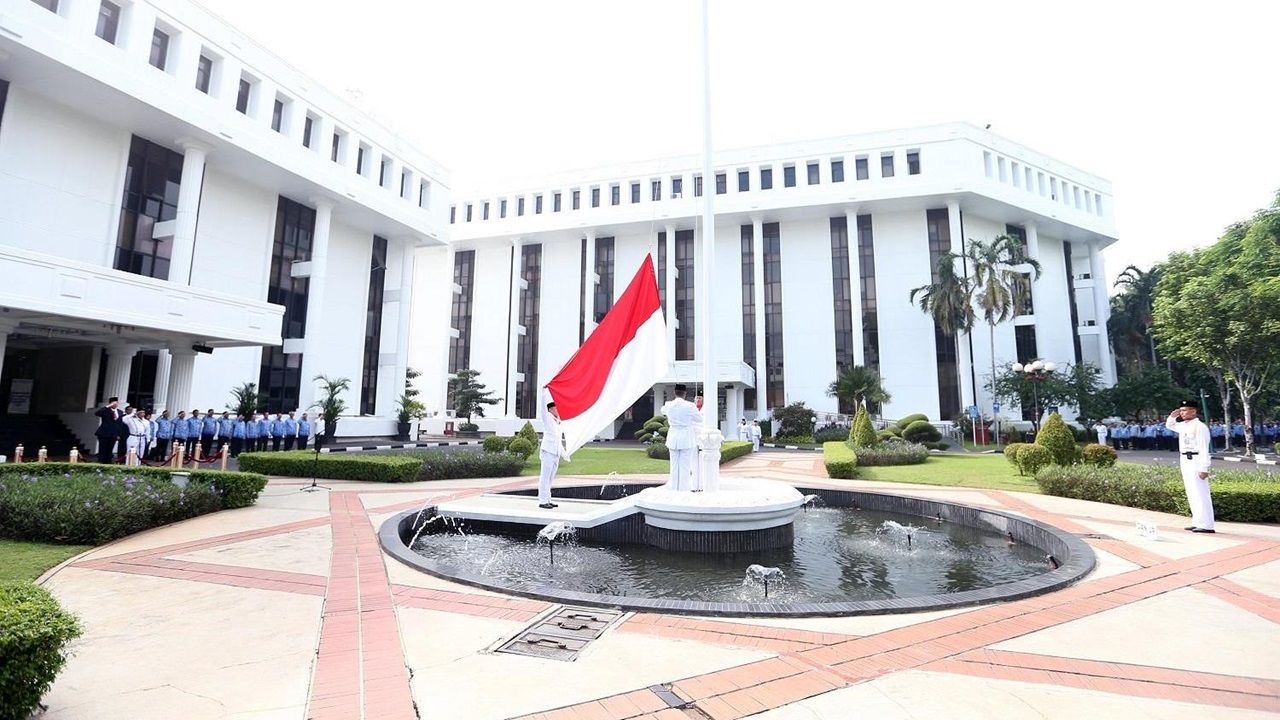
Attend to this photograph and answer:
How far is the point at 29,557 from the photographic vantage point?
6.32 meters

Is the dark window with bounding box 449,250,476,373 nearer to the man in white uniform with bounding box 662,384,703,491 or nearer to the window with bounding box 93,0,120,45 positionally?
the window with bounding box 93,0,120,45

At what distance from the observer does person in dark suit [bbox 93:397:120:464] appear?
1394 cm

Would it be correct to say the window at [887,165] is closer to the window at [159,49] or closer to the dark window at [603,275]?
the dark window at [603,275]

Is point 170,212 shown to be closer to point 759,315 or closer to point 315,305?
point 315,305

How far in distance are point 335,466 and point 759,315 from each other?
31565 mm

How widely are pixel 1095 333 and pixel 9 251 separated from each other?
5722 centimetres

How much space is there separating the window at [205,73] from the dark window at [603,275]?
2632 centimetres

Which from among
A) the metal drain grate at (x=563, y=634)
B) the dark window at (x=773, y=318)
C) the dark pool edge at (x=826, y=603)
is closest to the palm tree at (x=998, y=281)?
the dark window at (x=773, y=318)

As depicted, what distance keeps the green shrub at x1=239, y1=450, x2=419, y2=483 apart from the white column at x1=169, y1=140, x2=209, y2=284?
1004 cm

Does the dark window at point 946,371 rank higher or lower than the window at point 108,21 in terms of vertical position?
lower

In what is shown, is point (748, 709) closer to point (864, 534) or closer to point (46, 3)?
point (864, 534)

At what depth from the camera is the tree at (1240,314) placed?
2191 cm

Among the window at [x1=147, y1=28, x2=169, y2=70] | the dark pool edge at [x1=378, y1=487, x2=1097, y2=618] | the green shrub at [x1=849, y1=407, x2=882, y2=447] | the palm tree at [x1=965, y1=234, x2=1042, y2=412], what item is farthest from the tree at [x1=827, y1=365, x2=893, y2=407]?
the window at [x1=147, y1=28, x2=169, y2=70]

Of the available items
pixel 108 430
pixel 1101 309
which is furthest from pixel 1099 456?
pixel 1101 309
